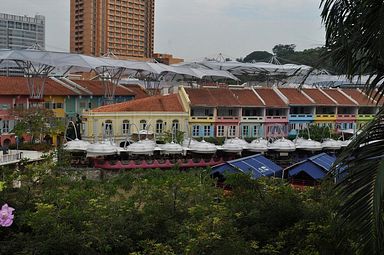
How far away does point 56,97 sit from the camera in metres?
44.2

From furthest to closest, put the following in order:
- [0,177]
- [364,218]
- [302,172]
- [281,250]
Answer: [302,172] → [0,177] → [281,250] → [364,218]

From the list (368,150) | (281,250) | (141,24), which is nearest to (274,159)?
(281,250)

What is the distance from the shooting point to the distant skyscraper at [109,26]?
95.6 metres

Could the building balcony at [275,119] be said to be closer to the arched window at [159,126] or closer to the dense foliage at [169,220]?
the arched window at [159,126]

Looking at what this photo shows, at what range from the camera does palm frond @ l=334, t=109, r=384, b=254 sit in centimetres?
418

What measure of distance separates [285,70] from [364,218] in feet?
209

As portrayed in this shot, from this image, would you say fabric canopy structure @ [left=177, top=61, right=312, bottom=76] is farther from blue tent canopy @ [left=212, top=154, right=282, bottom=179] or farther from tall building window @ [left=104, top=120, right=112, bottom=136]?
blue tent canopy @ [left=212, top=154, right=282, bottom=179]

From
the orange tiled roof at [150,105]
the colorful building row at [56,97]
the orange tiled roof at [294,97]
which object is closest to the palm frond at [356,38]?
the orange tiled roof at [150,105]

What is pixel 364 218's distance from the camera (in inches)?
169

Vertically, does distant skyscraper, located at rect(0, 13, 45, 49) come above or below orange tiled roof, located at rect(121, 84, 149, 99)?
above

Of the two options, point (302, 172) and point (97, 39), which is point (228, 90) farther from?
point (97, 39)

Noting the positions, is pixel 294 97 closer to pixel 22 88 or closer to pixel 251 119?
pixel 251 119

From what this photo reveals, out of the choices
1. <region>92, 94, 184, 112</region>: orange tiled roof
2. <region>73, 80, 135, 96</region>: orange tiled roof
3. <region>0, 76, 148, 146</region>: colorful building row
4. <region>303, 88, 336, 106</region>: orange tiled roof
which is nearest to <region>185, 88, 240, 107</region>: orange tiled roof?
<region>92, 94, 184, 112</region>: orange tiled roof

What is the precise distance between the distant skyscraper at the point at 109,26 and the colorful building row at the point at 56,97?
43010 millimetres
